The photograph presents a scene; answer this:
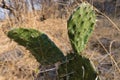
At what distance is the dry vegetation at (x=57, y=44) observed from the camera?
9.12ft

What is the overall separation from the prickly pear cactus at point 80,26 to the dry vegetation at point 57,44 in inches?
25.5

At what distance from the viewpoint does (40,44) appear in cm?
116

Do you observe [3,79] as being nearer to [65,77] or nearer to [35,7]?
[65,77]

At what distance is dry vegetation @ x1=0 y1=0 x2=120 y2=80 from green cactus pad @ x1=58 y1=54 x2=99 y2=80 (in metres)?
0.63

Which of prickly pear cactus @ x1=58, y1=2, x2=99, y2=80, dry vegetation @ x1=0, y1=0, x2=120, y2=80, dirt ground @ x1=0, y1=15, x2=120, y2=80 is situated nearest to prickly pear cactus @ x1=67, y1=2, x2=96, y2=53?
prickly pear cactus @ x1=58, y1=2, x2=99, y2=80

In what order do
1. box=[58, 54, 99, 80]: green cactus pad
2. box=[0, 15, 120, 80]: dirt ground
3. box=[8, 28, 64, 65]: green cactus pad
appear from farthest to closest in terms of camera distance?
box=[0, 15, 120, 80]: dirt ground < box=[8, 28, 64, 65]: green cactus pad < box=[58, 54, 99, 80]: green cactus pad

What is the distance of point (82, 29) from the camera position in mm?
1124

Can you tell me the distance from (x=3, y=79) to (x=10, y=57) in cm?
47

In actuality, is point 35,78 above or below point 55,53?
below

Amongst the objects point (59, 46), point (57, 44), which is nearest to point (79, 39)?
point (59, 46)

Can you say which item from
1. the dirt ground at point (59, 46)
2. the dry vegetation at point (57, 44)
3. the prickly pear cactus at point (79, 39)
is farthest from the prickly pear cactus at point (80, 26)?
the dirt ground at point (59, 46)

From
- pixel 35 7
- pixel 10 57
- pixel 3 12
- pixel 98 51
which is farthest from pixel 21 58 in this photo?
pixel 35 7

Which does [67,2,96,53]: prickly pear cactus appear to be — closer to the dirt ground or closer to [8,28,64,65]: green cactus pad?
[8,28,64,65]: green cactus pad

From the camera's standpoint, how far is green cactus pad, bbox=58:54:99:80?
1059mm
